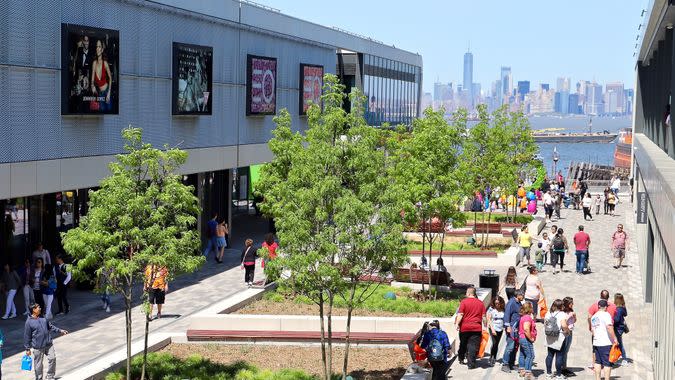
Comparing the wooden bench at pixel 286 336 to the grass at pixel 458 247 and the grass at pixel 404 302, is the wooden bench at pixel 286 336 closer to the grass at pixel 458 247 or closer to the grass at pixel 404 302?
the grass at pixel 404 302

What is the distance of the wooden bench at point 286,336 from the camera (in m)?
22.3

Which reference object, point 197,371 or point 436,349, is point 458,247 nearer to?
point 436,349

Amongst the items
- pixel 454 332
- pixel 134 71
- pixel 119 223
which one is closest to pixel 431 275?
pixel 454 332

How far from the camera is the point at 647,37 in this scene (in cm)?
3375

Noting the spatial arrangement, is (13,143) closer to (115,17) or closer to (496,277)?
(115,17)

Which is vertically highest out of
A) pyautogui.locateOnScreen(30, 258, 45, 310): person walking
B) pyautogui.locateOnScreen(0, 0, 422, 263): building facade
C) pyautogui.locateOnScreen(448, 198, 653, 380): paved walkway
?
pyautogui.locateOnScreen(0, 0, 422, 263): building facade

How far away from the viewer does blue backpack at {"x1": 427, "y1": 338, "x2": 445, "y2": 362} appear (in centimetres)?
1927

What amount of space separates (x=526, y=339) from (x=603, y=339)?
1428mm

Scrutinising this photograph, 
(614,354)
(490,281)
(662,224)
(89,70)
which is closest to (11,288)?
(89,70)

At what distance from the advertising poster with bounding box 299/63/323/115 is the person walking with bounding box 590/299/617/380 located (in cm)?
2849

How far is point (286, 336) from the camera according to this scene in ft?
74.0

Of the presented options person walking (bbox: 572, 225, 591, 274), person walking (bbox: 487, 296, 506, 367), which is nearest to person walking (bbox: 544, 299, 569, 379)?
person walking (bbox: 487, 296, 506, 367)

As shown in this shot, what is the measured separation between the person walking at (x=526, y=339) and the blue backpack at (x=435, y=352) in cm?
166

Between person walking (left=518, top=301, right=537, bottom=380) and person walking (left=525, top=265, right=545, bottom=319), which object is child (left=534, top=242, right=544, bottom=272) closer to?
person walking (left=525, top=265, right=545, bottom=319)
